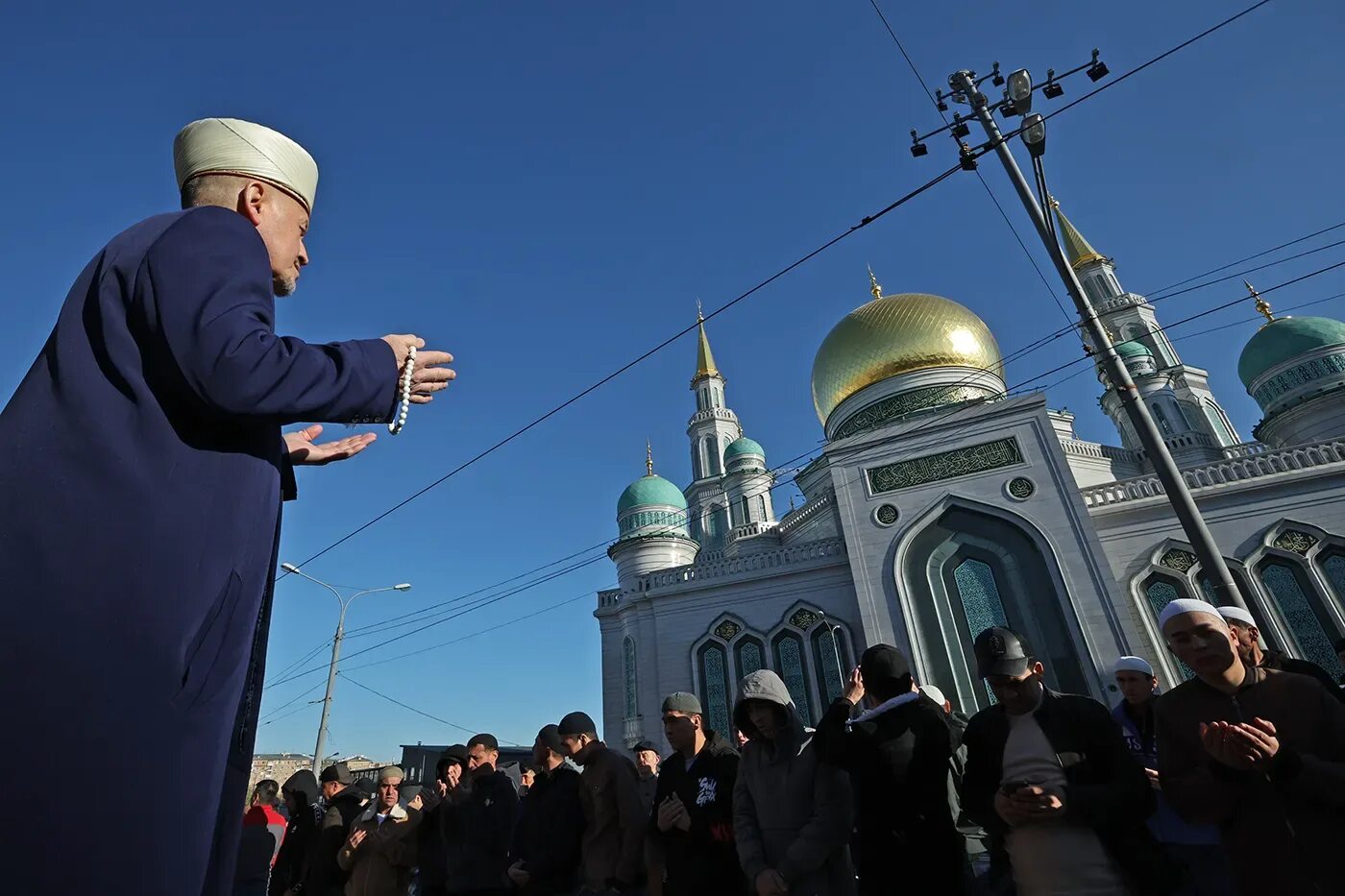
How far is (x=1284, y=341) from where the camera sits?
21297 mm

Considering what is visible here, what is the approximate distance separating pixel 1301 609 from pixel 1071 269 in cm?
1213

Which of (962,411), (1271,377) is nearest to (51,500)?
(962,411)

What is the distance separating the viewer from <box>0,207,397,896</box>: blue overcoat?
79 cm

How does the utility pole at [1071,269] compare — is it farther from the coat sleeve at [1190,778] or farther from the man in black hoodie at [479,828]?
the man in black hoodie at [479,828]

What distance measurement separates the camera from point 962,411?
17.1 metres

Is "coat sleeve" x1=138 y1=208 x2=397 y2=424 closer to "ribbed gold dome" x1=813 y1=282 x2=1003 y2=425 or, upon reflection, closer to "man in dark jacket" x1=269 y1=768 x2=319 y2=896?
"man in dark jacket" x1=269 y1=768 x2=319 y2=896

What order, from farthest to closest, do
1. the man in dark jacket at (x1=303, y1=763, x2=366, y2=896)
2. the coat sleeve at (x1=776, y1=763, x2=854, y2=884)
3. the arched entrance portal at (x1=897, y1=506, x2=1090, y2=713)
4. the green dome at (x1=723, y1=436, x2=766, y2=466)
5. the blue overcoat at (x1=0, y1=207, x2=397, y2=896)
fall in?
1. the green dome at (x1=723, y1=436, x2=766, y2=466)
2. the arched entrance portal at (x1=897, y1=506, x2=1090, y2=713)
3. the man in dark jacket at (x1=303, y1=763, x2=366, y2=896)
4. the coat sleeve at (x1=776, y1=763, x2=854, y2=884)
5. the blue overcoat at (x1=0, y1=207, x2=397, y2=896)

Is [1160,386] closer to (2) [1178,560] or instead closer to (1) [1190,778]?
(2) [1178,560]

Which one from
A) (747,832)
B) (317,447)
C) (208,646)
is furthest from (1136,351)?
(208,646)

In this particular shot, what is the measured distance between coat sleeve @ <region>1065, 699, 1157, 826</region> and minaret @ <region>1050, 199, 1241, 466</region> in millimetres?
21299

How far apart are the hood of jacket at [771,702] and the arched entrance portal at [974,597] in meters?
12.4

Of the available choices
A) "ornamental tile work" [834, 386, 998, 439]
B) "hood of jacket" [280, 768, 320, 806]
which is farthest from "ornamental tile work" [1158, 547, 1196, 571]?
"hood of jacket" [280, 768, 320, 806]

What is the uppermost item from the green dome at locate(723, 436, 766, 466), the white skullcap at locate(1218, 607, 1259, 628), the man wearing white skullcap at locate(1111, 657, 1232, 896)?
the green dome at locate(723, 436, 766, 466)

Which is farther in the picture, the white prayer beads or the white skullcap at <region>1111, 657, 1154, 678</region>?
the white skullcap at <region>1111, 657, 1154, 678</region>
